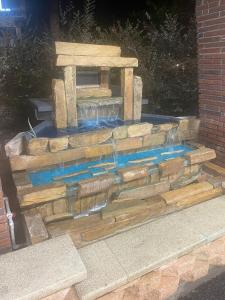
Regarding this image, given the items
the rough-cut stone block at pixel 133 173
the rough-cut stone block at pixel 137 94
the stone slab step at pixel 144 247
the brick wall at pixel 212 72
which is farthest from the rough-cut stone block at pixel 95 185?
the brick wall at pixel 212 72

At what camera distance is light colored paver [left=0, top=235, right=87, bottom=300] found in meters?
2.33

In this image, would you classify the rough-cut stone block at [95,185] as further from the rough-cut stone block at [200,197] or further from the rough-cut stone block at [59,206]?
the rough-cut stone block at [200,197]

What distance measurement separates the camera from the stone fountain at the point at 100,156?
133 inches

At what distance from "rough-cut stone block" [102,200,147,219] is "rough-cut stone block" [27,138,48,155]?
3.55 ft

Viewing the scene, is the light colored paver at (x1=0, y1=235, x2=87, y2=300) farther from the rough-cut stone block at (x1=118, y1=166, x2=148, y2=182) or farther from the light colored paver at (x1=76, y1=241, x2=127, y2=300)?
the rough-cut stone block at (x1=118, y1=166, x2=148, y2=182)

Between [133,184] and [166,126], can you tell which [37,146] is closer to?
[133,184]

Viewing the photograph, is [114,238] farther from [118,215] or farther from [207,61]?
[207,61]

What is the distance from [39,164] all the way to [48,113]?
1933mm

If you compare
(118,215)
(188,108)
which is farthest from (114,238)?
(188,108)

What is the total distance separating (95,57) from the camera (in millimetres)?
4184

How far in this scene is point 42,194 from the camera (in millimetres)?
3193

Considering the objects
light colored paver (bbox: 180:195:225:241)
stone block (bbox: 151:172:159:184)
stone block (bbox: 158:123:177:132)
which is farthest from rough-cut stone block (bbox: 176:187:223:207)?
stone block (bbox: 158:123:177:132)

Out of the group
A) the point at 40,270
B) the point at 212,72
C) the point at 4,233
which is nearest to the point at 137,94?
the point at 212,72

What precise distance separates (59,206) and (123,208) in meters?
0.78
